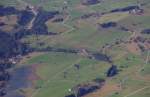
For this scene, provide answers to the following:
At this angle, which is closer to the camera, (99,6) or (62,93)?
(62,93)

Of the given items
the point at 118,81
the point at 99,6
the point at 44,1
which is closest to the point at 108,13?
the point at 99,6

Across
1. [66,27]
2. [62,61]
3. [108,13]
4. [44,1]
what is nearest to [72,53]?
[62,61]

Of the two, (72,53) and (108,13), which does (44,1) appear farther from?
(72,53)

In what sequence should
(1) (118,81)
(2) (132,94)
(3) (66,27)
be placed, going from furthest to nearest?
(3) (66,27) → (1) (118,81) → (2) (132,94)

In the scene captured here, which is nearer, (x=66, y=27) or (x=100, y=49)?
(x=100, y=49)

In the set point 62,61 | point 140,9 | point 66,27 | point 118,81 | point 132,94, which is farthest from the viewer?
point 140,9

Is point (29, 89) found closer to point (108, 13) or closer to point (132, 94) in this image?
point (132, 94)

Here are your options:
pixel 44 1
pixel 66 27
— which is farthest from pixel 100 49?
pixel 44 1

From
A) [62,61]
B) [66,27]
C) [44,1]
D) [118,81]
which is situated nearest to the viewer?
[118,81]

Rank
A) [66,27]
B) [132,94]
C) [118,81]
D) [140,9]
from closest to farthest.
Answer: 1. [132,94]
2. [118,81]
3. [66,27]
4. [140,9]
